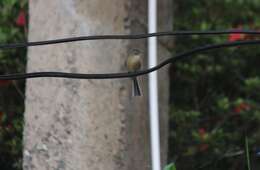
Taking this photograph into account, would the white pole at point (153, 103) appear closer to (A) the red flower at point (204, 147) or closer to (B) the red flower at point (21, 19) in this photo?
(B) the red flower at point (21, 19)

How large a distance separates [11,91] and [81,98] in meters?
1.15

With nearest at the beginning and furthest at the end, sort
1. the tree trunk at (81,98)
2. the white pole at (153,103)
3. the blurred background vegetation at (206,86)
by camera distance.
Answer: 1. the white pole at (153,103)
2. the tree trunk at (81,98)
3. the blurred background vegetation at (206,86)

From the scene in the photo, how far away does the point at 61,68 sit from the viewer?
2139mm

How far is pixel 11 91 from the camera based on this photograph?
3154mm

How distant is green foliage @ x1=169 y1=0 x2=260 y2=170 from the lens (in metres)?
3.62

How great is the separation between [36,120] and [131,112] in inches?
13.2

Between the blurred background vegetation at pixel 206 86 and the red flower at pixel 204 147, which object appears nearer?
the blurred background vegetation at pixel 206 86

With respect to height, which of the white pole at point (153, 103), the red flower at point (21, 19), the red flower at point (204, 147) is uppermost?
the red flower at point (21, 19)

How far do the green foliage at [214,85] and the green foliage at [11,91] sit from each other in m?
0.96

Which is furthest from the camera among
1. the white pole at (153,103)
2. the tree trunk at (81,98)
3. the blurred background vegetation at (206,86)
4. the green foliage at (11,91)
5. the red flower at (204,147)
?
the red flower at (204,147)

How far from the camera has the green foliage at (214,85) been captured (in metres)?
3.62

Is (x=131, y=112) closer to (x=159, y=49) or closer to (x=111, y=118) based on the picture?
(x=111, y=118)

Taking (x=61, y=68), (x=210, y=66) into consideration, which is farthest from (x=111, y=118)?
(x=210, y=66)

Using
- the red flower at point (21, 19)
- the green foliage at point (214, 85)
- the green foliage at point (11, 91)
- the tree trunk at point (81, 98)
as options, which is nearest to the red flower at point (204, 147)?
the green foliage at point (214, 85)
